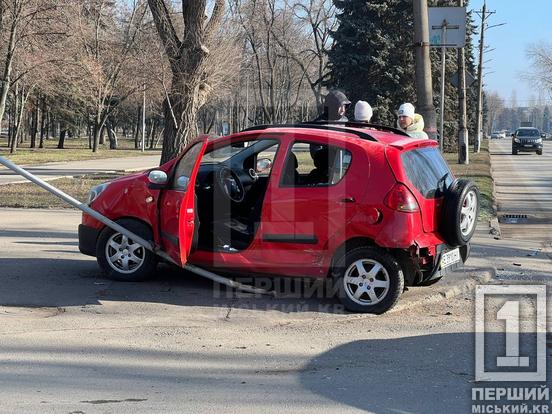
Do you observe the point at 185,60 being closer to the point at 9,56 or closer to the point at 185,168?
the point at 185,168

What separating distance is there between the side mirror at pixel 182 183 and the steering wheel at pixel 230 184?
1.67ft

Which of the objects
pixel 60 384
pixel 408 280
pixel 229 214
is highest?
pixel 229 214

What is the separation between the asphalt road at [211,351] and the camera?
4801 mm

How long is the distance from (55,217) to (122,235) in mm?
6448

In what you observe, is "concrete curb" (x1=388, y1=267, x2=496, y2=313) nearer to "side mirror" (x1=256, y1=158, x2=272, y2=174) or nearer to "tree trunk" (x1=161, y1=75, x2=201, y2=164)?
"side mirror" (x1=256, y1=158, x2=272, y2=174)

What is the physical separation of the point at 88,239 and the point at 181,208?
148 centimetres

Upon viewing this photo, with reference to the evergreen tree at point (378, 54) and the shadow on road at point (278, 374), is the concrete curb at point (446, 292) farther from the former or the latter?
the evergreen tree at point (378, 54)

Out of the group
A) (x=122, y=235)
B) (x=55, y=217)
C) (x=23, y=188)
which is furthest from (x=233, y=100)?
(x=122, y=235)

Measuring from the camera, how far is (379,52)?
40375 mm

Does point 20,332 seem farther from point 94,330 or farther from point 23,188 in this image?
point 23,188

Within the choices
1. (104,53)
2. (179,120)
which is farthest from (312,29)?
(179,120)

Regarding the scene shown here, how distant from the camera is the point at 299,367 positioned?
18.1 feet

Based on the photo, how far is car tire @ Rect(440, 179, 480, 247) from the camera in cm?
707

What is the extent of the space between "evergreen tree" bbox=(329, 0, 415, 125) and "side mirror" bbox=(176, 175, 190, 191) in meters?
34.0
